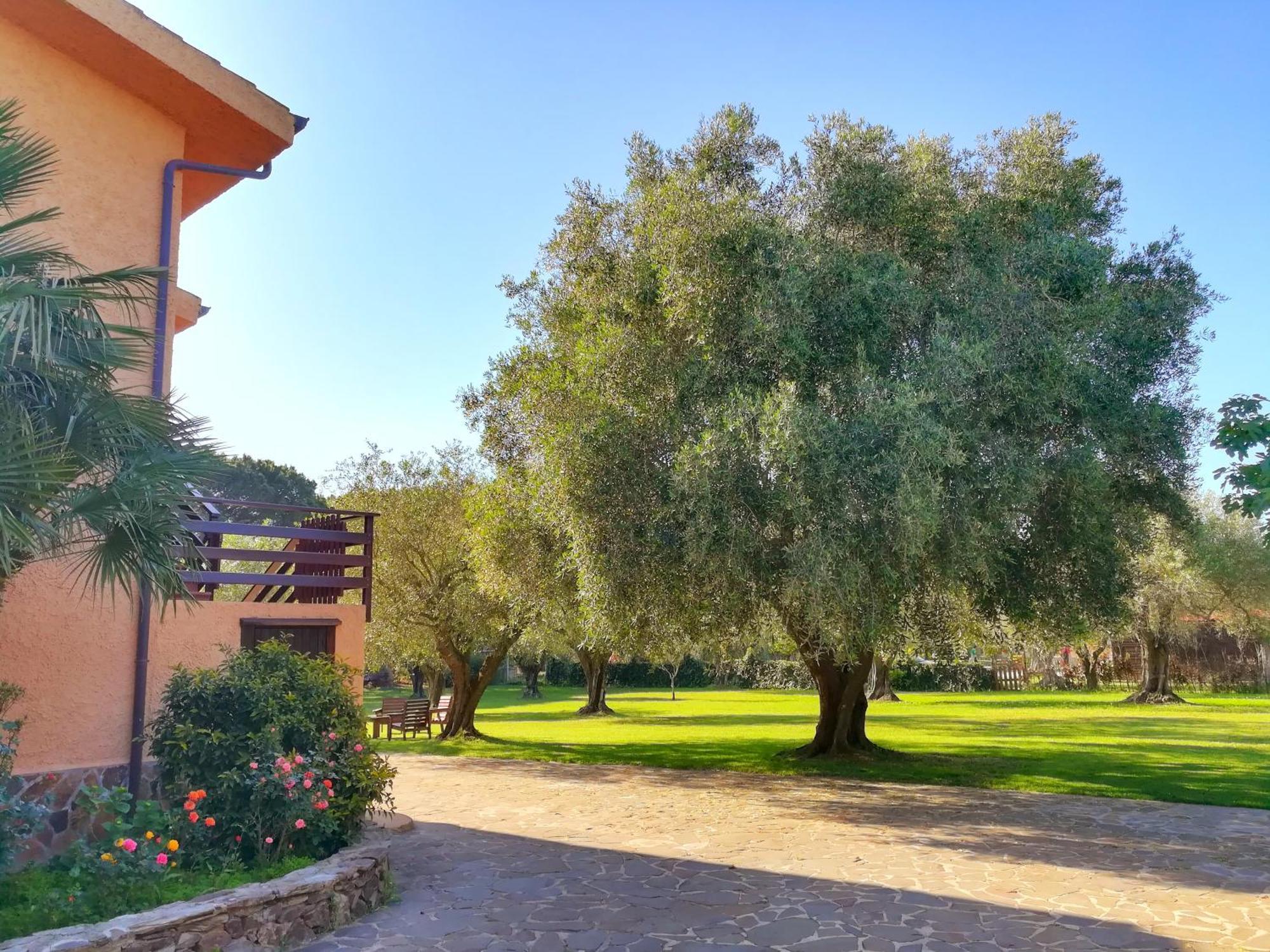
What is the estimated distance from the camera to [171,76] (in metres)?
9.20

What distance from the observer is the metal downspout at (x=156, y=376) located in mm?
8375

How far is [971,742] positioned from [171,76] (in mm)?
19655

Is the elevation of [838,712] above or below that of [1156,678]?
above

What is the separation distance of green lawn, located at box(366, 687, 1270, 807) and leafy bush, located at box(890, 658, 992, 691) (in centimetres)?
472

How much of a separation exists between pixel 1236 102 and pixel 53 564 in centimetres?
1542

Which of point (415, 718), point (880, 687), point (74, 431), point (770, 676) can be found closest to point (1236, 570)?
point (880, 687)

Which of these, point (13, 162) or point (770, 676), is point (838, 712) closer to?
point (13, 162)

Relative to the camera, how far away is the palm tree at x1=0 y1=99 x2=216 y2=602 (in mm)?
5195

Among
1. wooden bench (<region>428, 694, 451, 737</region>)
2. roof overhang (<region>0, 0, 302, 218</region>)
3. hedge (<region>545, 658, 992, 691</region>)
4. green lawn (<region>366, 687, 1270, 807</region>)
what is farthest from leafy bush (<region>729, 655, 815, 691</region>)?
roof overhang (<region>0, 0, 302, 218</region>)

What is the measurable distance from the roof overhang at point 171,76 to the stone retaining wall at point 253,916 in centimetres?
773

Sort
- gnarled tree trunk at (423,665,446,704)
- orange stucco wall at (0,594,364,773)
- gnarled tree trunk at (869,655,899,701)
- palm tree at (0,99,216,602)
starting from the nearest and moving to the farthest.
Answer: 1. palm tree at (0,99,216,602)
2. orange stucco wall at (0,594,364,773)
3. gnarled tree trunk at (423,665,446,704)
4. gnarled tree trunk at (869,655,899,701)

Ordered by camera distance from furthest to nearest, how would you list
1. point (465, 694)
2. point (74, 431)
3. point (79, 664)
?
1. point (465, 694)
2. point (79, 664)
3. point (74, 431)

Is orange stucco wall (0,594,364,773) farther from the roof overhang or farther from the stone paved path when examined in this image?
the roof overhang

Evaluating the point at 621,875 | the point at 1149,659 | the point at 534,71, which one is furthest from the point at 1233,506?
the point at 1149,659
